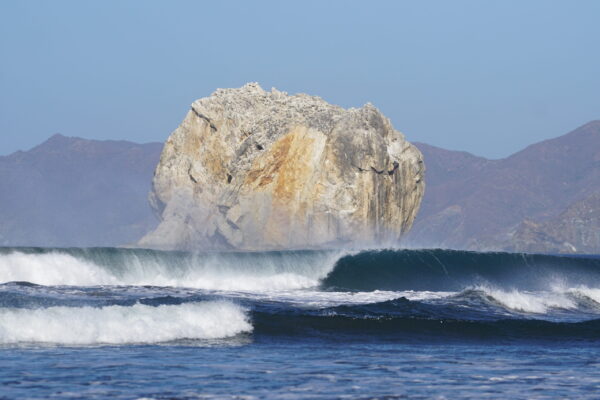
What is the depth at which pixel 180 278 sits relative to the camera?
4519cm

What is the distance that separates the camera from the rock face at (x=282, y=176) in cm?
7450

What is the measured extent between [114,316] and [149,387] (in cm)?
695

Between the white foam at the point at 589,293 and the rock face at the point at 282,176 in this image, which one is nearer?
the white foam at the point at 589,293

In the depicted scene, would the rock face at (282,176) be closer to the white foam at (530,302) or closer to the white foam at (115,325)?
the white foam at (530,302)

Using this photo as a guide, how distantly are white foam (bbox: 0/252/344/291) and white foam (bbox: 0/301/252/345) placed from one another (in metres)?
19.6

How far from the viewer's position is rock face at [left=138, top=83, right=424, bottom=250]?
2933 inches

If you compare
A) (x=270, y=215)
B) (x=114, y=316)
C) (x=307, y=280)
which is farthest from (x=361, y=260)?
(x=114, y=316)

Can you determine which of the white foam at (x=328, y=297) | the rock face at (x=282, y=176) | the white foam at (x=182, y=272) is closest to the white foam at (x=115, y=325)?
the white foam at (x=328, y=297)

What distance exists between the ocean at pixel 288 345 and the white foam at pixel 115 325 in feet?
0.12

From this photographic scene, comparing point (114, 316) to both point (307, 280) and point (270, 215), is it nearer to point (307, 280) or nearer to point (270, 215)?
point (307, 280)

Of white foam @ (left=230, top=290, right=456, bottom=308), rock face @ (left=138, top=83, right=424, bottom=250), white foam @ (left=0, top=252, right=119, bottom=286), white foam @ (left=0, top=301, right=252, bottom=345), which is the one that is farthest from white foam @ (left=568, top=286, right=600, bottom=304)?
rock face @ (left=138, top=83, right=424, bottom=250)

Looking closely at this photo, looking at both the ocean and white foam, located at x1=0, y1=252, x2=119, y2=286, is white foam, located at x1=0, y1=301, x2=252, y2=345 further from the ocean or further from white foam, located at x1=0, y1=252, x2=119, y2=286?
white foam, located at x1=0, y1=252, x2=119, y2=286

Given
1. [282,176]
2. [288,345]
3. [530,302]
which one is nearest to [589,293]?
[530,302]

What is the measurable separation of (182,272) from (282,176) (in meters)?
30.4
